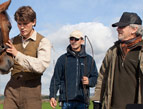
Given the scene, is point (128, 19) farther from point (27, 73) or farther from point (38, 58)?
point (27, 73)

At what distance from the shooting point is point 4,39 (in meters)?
4.42

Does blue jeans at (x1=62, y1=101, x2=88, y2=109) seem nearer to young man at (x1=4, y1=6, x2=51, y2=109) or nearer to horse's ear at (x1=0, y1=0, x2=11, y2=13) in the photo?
young man at (x1=4, y1=6, x2=51, y2=109)

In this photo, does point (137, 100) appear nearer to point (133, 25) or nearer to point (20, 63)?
point (133, 25)

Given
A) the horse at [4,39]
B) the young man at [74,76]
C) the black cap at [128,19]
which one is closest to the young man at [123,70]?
the black cap at [128,19]

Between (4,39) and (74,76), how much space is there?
1623 millimetres

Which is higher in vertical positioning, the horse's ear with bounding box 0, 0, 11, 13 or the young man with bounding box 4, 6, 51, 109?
the horse's ear with bounding box 0, 0, 11, 13

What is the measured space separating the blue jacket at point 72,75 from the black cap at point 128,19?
1.58 m

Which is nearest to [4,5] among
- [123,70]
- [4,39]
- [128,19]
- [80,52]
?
[4,39]

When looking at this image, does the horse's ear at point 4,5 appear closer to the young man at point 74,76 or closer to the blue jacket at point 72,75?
the young man at point 74,76

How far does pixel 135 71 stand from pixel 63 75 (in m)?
2.00

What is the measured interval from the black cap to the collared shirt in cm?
111

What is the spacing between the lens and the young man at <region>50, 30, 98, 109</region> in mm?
5367

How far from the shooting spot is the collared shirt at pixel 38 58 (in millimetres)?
4148

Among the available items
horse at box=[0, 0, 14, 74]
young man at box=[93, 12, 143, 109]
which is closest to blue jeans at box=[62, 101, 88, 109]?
young man at box=[93, 12, 143, 109]
